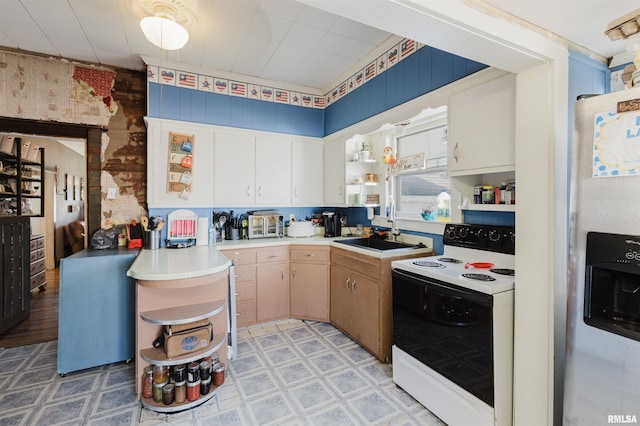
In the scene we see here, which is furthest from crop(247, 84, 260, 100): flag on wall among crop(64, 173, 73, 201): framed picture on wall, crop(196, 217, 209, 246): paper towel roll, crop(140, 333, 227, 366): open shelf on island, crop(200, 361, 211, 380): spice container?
crop(64, 173, 73, 201): framed picture on wall

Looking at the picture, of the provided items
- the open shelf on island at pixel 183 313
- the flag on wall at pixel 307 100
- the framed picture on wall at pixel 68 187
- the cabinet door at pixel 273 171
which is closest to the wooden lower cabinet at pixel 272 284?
the cabinet door at pixel 273 171

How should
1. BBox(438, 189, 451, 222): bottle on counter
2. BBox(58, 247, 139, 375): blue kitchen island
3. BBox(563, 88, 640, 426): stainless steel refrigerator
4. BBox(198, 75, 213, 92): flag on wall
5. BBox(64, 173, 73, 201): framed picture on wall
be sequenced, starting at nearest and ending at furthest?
BBox(563, 88, 640, 426): stainless steel refrigerator → BBox(58, 247, 139, 375): blue kitchen island → BBox(438, 189, 451, 222): bottle on counter → BBox(198, 75, 213, 92): flag on wall → BBox(64, 173, 73, 201): framed picture on wall

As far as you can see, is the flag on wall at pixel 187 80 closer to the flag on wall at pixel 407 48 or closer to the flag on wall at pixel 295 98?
the flag on wall at pixel 295 98

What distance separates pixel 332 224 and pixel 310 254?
0.55 metres

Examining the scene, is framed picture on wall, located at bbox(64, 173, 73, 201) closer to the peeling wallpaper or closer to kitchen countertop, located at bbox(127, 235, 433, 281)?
the peeling wallpaper

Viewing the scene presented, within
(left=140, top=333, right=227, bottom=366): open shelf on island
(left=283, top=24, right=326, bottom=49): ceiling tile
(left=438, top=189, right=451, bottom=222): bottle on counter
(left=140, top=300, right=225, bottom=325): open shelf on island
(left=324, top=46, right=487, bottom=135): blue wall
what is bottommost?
(left=140, top=333, right=227, bottom=366): open shelf on island

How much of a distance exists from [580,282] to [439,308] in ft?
2.41

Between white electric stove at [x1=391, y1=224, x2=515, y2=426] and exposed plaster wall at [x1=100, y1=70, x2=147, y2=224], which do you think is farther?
exposed plaster wall at [x1=100, y1=70, x2=147, y2=224]

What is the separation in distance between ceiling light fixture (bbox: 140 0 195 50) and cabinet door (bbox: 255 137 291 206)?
152 cm

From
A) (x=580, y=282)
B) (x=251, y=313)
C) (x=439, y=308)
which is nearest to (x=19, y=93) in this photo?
(x=251, y=313)

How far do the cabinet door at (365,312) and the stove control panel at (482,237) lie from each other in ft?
2.33

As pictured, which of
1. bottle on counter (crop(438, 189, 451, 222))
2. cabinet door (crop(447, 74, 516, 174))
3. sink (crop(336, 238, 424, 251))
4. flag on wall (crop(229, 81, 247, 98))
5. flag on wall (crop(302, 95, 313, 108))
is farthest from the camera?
flag on wall (crop(302, 95, 313, 108))

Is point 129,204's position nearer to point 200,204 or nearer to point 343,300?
point 200,204

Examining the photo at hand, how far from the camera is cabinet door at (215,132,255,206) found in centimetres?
336
